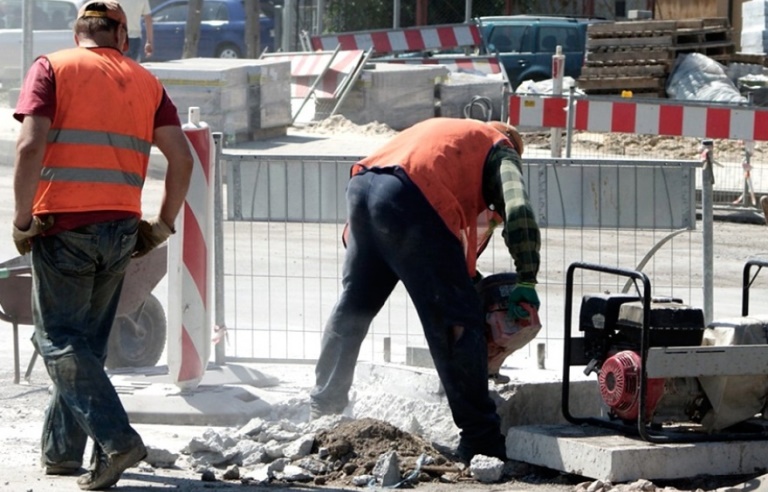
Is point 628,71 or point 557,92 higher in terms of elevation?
point 628,71

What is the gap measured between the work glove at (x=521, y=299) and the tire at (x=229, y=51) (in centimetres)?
2784

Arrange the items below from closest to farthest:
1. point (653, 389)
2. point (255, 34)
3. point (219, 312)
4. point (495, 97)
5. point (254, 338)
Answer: point (653, 389) < point (219, 312) < point (254, 338) < point (495, 97) < point (255, 34)

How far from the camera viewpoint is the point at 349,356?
636 centimetres

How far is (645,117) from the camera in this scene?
14.9 m

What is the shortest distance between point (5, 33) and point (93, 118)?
21.5 meters

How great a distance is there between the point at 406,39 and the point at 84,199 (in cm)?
2452

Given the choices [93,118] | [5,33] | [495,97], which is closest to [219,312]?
[93,118]

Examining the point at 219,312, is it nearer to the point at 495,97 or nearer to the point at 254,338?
the point at 254,338

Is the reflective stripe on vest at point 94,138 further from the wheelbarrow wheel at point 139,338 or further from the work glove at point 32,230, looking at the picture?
the wheelbarrow wheel at point 139,338

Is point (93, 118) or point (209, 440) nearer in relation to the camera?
point (93, 118)

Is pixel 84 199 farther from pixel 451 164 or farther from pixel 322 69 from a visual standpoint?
pixel 322 69

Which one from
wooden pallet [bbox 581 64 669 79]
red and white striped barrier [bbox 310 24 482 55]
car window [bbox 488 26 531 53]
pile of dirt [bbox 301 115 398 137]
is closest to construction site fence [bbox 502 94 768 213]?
wooden pallet [bbox 581 64 669 79]

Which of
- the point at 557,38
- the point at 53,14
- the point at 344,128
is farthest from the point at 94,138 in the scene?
the point at 557,38

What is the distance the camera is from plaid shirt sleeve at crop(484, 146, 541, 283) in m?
5.60
